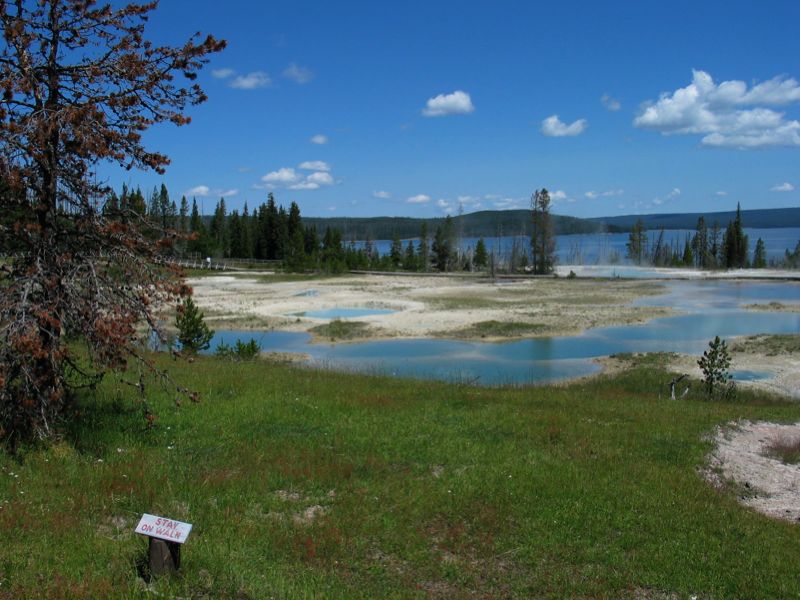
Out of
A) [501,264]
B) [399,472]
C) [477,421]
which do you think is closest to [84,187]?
[399,472]

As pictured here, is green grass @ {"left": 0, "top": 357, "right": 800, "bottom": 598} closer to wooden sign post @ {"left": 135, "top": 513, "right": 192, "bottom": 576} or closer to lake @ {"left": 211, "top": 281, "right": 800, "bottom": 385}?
wooden sign post @ {"left": 135, "top": 513, "right": 192, "bottom": 576}

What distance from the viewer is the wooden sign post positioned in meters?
5.75

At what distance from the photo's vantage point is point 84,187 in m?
9.09

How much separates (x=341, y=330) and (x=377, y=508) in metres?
30.4

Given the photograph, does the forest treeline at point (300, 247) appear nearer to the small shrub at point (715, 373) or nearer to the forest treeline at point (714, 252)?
the forest treeline at point (714, 252)

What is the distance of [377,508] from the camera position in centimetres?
835

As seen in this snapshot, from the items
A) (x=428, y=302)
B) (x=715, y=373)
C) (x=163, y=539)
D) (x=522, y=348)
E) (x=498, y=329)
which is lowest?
(x=522, y=348)

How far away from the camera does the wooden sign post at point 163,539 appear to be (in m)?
5.75

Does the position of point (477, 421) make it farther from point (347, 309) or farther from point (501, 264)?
point (501, 264)

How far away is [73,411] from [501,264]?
363 feet

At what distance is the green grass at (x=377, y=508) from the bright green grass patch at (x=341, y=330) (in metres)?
23.8

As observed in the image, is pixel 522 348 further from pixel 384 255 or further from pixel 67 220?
pixel 384 255

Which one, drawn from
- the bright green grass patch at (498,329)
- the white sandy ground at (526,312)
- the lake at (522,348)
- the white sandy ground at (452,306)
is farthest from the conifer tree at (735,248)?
the bright green grass patch at (498,329)

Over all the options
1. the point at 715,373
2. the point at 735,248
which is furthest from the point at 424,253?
the point at 715,373
